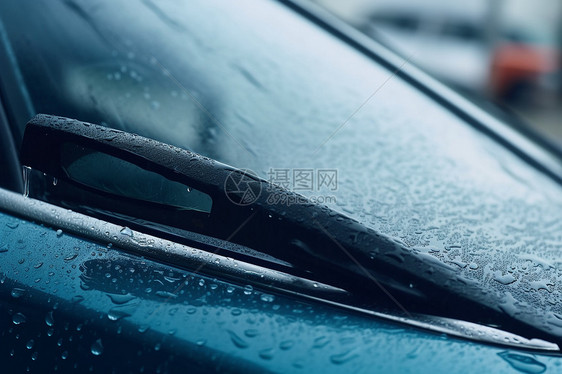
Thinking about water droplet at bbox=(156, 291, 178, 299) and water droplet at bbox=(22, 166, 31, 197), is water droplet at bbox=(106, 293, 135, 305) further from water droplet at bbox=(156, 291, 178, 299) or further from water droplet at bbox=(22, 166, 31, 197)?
water droplet at bbox=(22, 166, 31, 197)

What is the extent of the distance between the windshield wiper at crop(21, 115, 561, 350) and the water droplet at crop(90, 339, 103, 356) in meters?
0.22

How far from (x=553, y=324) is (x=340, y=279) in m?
0.33

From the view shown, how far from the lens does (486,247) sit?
1295 mm

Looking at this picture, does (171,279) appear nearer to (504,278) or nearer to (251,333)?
(251,333)

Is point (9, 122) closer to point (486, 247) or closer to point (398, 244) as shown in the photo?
point (398, 244)

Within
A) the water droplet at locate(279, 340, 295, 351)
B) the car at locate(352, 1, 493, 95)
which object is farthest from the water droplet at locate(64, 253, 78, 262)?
the car at locate(352, 1, 493, 95)

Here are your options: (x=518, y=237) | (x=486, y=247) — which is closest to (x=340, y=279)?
(x=486, y=247)

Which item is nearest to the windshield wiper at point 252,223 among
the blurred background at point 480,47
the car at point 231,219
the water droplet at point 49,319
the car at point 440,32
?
the car at point 231,219

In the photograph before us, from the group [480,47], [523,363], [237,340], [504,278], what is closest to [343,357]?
[237,340]

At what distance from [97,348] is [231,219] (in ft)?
0.92

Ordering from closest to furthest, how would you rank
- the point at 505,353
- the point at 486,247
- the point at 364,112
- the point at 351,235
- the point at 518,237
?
1. the point at 505,353
2. the point at 351,235
3. the point at 486,247
4. the point at 518,237
5. the point at 364,112

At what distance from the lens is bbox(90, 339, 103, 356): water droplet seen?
1035mm

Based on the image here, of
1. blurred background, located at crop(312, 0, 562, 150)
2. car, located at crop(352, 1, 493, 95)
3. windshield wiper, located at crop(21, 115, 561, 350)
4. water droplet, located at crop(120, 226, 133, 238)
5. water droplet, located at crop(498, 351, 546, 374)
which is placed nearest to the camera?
water droplet, located at crop(498, 351, 546, 374)

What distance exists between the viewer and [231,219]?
44.3 inches
